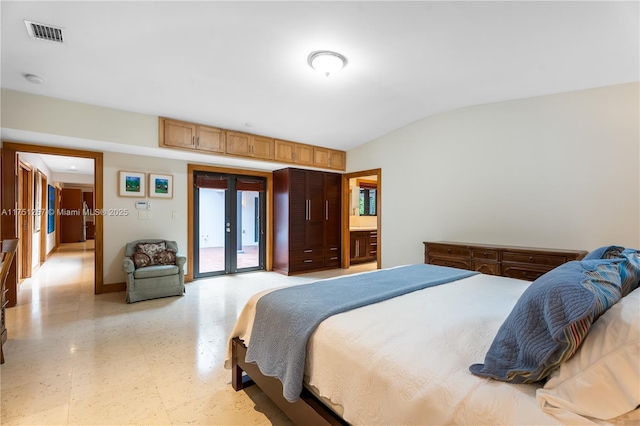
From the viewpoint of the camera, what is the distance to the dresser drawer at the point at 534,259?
3.20m

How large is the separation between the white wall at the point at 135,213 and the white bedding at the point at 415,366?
4.29m

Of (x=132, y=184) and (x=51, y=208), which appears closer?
(x=132, y=184)

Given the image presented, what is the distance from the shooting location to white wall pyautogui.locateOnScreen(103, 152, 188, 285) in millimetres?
4473

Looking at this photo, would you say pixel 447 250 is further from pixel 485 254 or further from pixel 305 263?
pixel 305 263

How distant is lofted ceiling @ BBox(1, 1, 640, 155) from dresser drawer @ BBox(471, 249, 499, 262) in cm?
195

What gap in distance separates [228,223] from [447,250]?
12.6 ft

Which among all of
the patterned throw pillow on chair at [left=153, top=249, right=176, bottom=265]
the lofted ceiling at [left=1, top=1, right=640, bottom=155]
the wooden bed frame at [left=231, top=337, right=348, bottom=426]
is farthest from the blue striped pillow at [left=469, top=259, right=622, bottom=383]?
the patterned throw pillow on chair at [left=153, top=249, right=176, bottom=265]

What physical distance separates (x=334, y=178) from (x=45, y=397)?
5303 mm

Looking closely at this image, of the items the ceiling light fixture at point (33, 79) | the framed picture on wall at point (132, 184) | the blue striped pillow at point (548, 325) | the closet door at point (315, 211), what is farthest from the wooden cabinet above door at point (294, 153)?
the blue striped pillow at point (548, 325)

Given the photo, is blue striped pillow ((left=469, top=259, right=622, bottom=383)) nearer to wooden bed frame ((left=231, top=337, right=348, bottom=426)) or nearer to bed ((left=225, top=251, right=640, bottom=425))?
bed ((left=225, top=251, right=640, bottom=425))

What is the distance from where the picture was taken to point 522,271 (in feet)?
11.3

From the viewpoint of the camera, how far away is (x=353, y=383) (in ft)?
4.06

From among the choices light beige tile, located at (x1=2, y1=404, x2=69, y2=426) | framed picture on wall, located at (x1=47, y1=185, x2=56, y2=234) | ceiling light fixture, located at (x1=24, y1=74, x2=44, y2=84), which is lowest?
light beige tile, located at (x1=2, y1=404, x2=69, y2=426)

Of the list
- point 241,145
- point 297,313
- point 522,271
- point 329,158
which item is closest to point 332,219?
point 329,158
